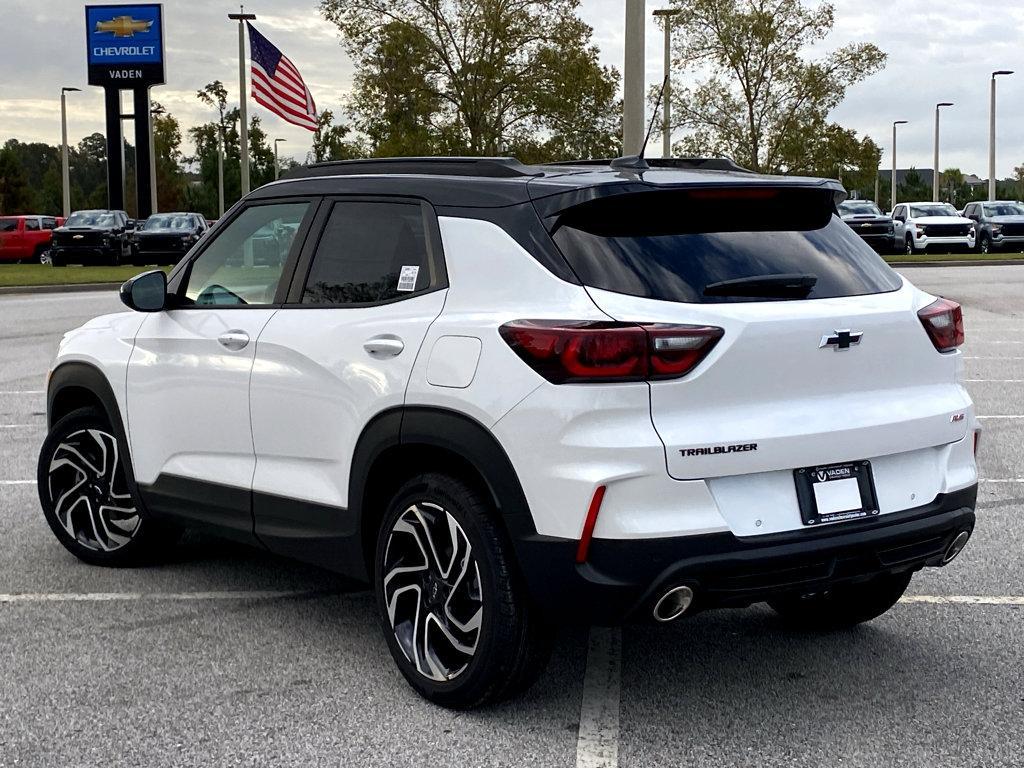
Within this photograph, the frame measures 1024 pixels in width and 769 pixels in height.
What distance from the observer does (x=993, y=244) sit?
44.2m

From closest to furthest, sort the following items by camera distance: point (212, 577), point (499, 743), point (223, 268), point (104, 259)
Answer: point (499, 743), point (223, 268), point (212, 577), point (104, 259)

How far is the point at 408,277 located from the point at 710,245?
1.01m

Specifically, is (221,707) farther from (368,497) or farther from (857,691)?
(857,691)

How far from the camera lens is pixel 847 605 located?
521 cm

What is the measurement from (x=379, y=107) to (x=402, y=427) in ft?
Answer: 137

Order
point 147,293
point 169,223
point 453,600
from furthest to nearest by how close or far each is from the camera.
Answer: point 169,223
point 147,293
point 453,600

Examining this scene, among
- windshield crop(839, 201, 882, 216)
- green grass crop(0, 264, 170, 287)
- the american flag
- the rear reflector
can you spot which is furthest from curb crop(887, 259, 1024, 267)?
the rear reflector

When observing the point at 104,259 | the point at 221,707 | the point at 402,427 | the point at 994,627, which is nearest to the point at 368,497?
the point at 402,427

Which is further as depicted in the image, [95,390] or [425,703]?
[95,390]

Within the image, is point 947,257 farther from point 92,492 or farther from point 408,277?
point 408,277

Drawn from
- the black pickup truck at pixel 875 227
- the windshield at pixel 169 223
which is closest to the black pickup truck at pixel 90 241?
the windshield at pixel 169 223

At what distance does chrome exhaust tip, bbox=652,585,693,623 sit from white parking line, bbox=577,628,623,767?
404mm

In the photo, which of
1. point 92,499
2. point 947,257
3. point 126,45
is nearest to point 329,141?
point 126,45

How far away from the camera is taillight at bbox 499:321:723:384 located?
155 inches
